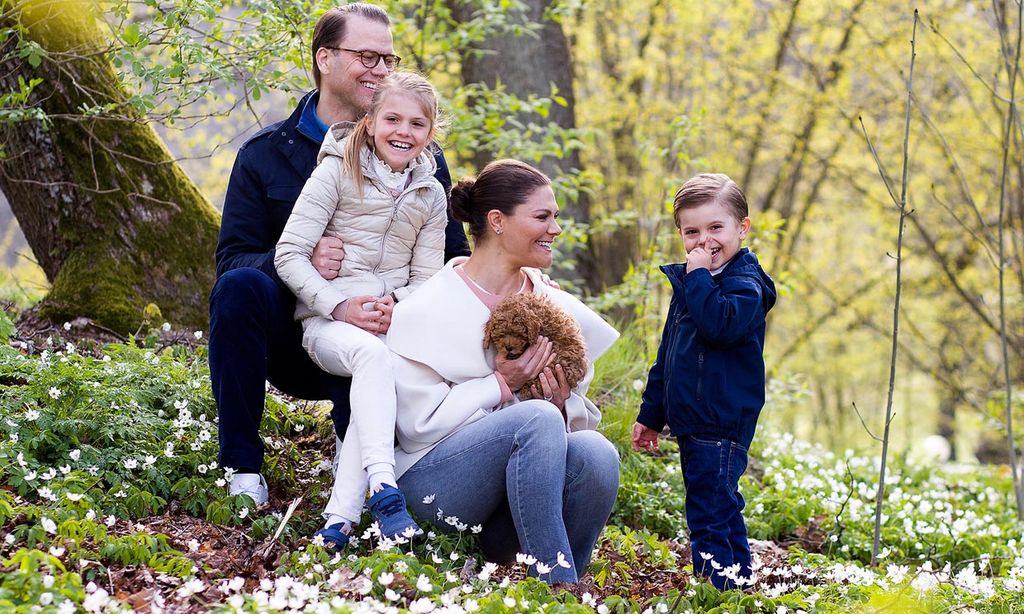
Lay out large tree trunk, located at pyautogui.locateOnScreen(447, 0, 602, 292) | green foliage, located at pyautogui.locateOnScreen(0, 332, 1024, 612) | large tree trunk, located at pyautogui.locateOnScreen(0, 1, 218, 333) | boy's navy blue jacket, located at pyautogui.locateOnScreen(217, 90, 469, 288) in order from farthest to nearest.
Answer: large tree trunk, located at pyautogui.locateOnScreen(447, 0, 602, 292)
large tree trunk, located at pyautogui.locateOnScreen(0, 1, 218, 333)
boy's navy blue jacket, located at pyautogui.locateOnScreen(217, 90, 469, 288)
green foliage, located at pyautogui.locateOnScreen(0, 332, 1024, 612)

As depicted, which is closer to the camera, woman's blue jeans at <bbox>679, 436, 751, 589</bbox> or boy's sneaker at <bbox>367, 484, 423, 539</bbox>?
boy's sneaker at <bbox>367, 484, 423, 539</bbox>

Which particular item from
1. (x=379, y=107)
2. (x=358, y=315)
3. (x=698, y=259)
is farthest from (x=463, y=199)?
(x=698, y=259)

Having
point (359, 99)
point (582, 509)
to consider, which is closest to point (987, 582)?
point (582, 509)

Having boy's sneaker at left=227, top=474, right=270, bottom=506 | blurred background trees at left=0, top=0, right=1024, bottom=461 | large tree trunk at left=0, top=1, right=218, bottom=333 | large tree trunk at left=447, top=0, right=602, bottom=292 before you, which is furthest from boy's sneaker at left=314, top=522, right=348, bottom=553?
large tree trunk at left=447, top=0, right=602, bottom=292

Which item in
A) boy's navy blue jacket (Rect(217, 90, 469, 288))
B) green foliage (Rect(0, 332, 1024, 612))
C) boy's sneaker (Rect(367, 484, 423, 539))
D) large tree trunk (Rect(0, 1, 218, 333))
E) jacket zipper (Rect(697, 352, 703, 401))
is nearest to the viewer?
green foliage (Rect(0, 332, 1024, 612))

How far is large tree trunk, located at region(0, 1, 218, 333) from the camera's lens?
16.7 feet

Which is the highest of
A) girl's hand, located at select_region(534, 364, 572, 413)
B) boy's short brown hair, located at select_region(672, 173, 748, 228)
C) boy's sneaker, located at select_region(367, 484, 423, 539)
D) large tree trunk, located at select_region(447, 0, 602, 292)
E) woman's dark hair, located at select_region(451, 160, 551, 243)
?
large tree trunk, located at select_region(447, 0, 602, 292)

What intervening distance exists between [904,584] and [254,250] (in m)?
2.62

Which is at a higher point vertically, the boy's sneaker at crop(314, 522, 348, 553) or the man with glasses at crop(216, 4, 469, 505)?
the man with glasses at crop(216, 4, 469, 505)

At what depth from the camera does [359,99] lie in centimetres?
407

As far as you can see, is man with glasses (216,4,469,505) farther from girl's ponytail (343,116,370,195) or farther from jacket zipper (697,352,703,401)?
jacket zipper (697,352,703,401)

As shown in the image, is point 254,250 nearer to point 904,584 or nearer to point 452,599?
point 452,599

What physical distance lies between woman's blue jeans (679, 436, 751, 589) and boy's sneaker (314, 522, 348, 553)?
3.84 ft

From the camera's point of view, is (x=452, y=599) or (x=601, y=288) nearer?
(x=452, y=599)
